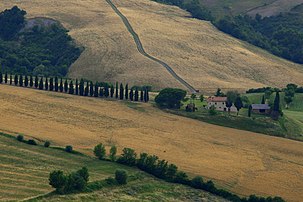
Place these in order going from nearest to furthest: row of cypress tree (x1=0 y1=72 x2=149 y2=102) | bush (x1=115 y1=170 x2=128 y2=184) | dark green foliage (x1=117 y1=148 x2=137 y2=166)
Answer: bush (x1=115 y1=170 x2=128 y2=184) < dark green foliage (x1=117 y1=148 x2=137 y2=166) < row of cypress tree (x1=0 y1=72 x2=149 y2=102)

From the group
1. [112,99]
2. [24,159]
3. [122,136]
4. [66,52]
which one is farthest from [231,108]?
[66,52]

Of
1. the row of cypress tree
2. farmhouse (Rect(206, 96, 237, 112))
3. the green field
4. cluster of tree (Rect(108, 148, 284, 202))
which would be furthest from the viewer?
the row of cypress tree

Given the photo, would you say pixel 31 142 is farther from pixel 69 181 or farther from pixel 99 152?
pixel 69 181

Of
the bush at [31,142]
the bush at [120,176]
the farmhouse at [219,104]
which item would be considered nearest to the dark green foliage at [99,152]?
the bush at [31,142]

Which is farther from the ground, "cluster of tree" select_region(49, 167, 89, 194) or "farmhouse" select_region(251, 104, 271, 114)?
"farmhouse" select_region(251, 104, 271, 114)

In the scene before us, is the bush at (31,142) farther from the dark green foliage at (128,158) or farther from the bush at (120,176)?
the bush at (120,176)

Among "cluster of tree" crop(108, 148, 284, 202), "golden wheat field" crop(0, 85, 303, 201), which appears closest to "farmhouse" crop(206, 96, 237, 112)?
"golden wheat field" crop(0, 85, 303, 201)

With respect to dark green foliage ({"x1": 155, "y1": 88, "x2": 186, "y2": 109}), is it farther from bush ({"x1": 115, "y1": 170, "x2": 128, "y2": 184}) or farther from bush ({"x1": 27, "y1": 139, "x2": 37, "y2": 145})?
bush ({"x1": 115, "y1": 170, "x2": 128, "y2": 184})
